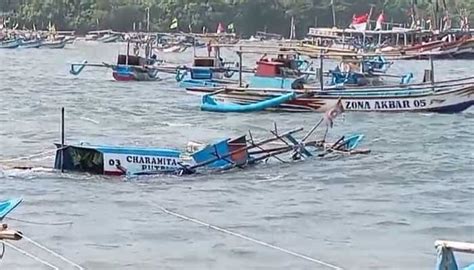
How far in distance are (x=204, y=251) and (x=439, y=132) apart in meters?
18.2

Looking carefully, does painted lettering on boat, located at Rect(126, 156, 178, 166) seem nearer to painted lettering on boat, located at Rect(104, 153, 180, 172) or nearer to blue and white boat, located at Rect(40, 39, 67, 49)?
painted lettering on boat, located at Rect(104, 153, 180, 172)

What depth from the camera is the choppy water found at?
58.2ft

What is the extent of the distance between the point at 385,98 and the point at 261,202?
16.7 metres

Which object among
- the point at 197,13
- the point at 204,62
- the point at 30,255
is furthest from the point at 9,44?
the point at 30,255

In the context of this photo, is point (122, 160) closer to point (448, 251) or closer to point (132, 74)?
point (448, 251)

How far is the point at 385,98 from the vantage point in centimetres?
3819

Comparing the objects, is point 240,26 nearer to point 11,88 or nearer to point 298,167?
point 11,88

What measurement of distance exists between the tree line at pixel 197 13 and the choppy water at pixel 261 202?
385 ft

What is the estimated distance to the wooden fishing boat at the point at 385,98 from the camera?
125 feet

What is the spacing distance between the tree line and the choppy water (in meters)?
117

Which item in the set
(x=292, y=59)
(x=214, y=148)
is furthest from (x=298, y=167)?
(x=292, y=59)

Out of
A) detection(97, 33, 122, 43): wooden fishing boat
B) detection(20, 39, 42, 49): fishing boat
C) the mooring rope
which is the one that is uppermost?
the mooring rope

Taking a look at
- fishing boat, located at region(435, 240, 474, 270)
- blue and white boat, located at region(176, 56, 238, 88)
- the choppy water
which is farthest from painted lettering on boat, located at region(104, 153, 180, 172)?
blue and white boat, located at region(176, 56, 238, 88)

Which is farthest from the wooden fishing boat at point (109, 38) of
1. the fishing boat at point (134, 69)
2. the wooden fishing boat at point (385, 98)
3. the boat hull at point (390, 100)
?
the boat hull at point (390, 100)
